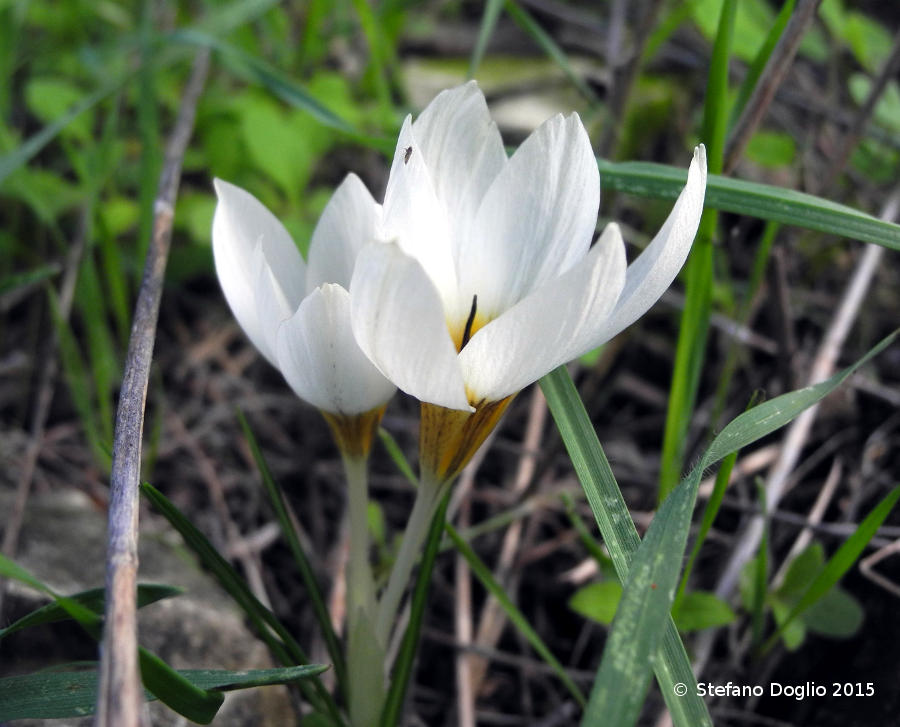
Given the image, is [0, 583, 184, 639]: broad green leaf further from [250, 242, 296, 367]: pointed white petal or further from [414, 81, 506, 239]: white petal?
[414, 81, 506, 239]: white petal

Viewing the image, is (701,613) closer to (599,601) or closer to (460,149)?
(599,601)

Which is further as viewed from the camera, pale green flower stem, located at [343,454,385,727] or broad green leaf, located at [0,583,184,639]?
pale green flower stem, located at [343,454,385,727]

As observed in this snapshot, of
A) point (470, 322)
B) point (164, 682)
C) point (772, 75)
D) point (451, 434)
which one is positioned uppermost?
point (772, 75)

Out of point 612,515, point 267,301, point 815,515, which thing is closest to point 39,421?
point 267,301

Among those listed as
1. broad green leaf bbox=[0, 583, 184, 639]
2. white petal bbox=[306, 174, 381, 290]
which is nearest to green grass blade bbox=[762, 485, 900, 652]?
white petal bbox=[306, 174, 381, 290]

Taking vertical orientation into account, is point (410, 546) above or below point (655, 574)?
above

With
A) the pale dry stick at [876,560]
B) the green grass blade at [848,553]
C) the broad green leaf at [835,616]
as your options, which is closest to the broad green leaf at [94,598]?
the green grass blade at [848,553]
